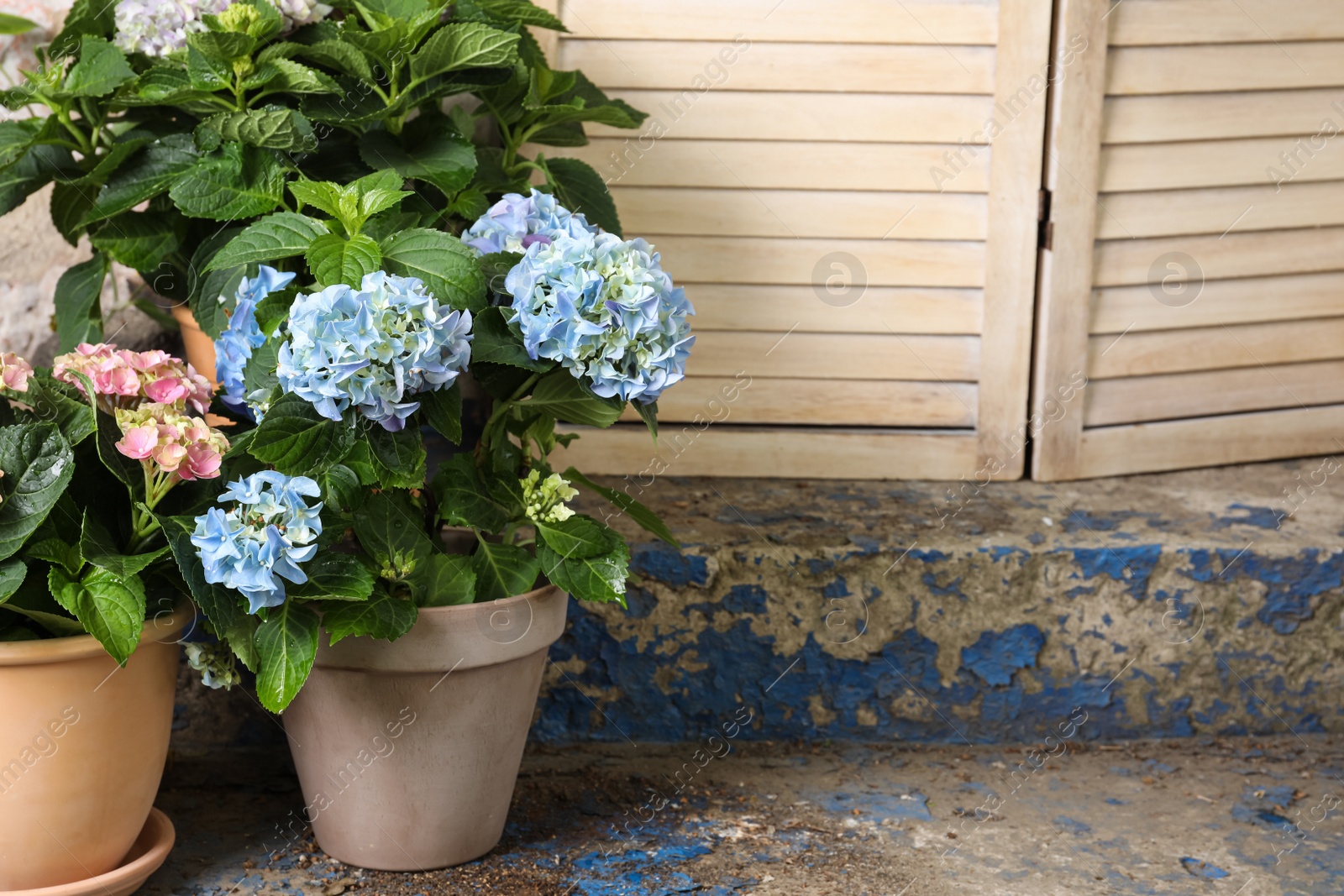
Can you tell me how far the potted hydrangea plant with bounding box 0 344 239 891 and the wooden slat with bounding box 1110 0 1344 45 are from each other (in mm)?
1511

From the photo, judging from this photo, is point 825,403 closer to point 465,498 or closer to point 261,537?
point 465,498

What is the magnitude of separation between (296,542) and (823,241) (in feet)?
3.54

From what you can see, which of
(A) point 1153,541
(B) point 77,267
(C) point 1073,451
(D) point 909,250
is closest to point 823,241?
(D) point 909,250

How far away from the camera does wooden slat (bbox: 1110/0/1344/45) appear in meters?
1.96

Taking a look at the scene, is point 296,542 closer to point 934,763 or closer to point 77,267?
point 77,267

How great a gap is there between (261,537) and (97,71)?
681mm

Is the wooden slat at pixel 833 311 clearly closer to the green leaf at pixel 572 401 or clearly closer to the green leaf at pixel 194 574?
the green leaf at pixel 572 401

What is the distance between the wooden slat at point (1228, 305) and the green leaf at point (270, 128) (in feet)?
4.27

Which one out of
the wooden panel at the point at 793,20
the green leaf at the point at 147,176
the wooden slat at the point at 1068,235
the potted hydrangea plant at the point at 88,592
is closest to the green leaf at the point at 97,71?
the green leaf at the point at 147,176

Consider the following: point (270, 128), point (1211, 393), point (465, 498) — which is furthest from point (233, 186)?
point (1211, 393)

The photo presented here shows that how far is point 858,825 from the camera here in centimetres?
162

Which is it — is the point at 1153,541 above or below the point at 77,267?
below

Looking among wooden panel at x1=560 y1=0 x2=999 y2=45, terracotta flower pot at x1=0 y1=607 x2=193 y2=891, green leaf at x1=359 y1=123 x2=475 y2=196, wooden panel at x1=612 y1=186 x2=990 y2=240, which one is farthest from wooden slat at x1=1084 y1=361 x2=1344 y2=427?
terracotta flower pot at x1=0 y1=607 x2=193 y2=891

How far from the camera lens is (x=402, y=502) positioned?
4.57 feet
